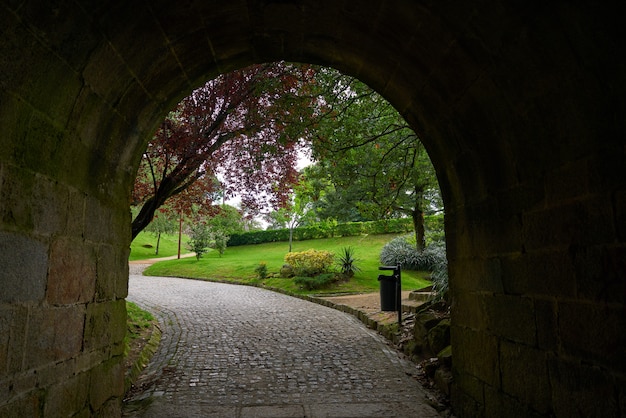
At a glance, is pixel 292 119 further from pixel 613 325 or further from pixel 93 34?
pixel 613 325

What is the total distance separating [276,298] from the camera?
43.6 ft

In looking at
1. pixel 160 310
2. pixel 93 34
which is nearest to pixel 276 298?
pixel 160 310

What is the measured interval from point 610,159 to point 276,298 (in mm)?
12066

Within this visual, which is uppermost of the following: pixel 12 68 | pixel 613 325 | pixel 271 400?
pixel 12 68

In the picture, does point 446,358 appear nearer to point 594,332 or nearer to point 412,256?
point 594,332

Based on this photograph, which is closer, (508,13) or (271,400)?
(508,13)

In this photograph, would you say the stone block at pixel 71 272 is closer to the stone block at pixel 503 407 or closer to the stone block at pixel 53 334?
the stone block at pixel 53 334

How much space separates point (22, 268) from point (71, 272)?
1.72ft

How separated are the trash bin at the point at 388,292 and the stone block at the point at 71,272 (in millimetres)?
5960

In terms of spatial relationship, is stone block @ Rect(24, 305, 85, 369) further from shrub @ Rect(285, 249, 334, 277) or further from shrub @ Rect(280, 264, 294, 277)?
shrub @ Rect(280, 264, 294, 277)

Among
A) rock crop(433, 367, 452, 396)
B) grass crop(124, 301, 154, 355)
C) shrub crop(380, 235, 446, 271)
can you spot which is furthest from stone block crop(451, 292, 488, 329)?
shrub crop(380, 235, 446, 271)

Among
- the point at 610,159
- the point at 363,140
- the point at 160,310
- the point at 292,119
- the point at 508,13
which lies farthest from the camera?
the point at 160,310

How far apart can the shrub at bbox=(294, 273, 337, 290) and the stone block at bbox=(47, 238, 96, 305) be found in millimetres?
11576

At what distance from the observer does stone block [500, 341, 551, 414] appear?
2545 mm
